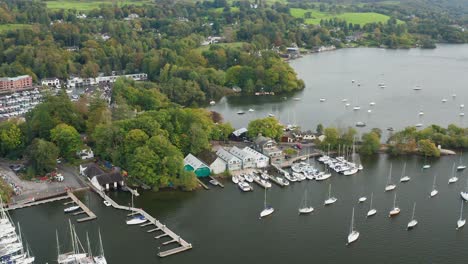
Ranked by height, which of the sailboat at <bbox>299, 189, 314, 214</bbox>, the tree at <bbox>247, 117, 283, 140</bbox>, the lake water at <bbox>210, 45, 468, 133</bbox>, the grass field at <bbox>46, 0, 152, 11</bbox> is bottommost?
the lake water at <bbox>210, 45, 468, 133</bbox>

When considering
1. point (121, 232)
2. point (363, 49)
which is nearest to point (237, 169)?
point (121, 232)

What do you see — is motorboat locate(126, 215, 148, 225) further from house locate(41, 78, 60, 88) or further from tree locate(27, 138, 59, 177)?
house locate(41, 78, 60, 88)

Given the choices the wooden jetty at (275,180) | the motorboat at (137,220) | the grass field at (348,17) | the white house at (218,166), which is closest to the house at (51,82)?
the white house at (218,166)

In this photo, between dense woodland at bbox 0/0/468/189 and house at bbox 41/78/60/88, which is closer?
dense woodland at bbox 0/0/468/189

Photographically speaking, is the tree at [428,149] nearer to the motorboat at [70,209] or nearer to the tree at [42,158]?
the motorboat at [70,209]

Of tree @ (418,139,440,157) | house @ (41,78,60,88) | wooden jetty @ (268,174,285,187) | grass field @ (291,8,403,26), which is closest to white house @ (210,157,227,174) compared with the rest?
wooden jetty @ (268,174,285,187)

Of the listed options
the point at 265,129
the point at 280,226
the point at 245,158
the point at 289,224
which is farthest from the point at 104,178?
the point at 265,129

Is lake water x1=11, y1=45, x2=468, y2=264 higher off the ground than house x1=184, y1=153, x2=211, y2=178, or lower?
lower
